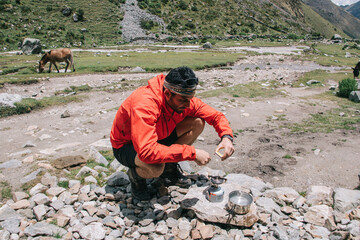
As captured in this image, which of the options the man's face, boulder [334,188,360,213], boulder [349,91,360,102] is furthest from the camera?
boulder [349,91,360,102]

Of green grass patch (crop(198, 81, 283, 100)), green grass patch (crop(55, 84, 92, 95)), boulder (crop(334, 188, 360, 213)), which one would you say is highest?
boulder (crop(334, 188, 360, 213))

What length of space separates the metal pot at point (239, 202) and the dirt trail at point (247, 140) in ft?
4.89

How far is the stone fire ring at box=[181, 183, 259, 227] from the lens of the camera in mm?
3258

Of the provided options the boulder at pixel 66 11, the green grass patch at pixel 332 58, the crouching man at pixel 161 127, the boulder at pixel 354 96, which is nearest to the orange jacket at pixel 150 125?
the crouching man at pixel 161 127

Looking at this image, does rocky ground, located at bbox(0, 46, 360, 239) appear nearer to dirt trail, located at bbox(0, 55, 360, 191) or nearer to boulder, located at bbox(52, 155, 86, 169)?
dirt trail, located at bbox(0, 55, 360, 191)

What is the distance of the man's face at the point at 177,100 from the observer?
10.4 ft

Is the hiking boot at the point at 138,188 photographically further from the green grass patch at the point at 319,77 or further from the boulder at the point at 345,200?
the green grass patch at the point at 319,77

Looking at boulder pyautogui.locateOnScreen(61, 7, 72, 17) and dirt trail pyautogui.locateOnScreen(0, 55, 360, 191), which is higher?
dirt trail pyautogui.locateOnScreen(0, 55, 360, 191)

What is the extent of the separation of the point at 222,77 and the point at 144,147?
1398 cm

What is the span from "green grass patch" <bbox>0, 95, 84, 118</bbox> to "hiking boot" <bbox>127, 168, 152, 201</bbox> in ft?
24.5

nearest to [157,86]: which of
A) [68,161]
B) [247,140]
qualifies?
[68,161]

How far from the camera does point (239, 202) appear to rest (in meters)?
3.46

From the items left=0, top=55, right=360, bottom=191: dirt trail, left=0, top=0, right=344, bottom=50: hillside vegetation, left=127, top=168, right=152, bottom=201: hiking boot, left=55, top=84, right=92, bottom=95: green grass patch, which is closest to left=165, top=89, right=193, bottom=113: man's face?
left=127, top=168, right=152, bottom=201: hiking boot

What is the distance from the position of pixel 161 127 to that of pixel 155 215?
1.25 metres
